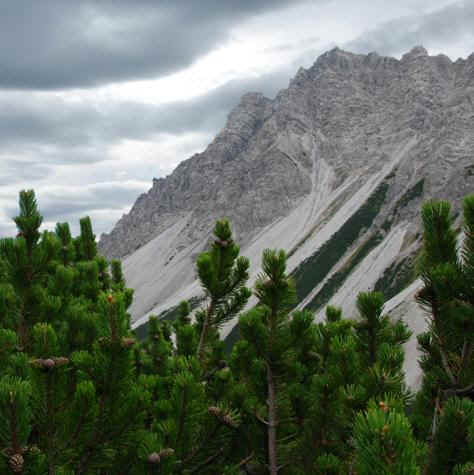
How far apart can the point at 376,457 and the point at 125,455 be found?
430 cm

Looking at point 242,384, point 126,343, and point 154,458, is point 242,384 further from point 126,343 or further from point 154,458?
point 126,343

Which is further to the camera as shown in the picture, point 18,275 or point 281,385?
point 18,275

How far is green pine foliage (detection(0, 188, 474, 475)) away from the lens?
4512 mm

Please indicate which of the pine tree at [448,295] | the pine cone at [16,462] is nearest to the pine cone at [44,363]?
the pine cone at [16,462]

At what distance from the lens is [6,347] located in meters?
6.44

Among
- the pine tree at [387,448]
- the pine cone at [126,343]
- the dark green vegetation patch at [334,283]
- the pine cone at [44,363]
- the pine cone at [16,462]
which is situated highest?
the pine cone at [126,343]

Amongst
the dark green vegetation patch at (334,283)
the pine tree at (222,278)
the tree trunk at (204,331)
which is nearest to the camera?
the pine tree at (222,278)

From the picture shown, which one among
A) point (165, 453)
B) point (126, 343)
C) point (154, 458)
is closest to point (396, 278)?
point (165, 453)

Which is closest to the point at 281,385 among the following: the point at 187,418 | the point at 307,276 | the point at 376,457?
the point at 187,418

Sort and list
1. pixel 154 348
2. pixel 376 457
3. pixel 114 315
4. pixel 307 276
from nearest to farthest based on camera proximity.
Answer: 1. pixel 376 457
2. pixel 114 315
3. pixel 154 348
4. pixel 307 276

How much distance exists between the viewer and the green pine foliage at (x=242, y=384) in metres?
4.51

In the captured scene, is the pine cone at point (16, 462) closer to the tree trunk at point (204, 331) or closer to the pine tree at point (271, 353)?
the pine tree at point (271, 353)

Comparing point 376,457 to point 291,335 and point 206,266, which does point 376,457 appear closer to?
point 291,335

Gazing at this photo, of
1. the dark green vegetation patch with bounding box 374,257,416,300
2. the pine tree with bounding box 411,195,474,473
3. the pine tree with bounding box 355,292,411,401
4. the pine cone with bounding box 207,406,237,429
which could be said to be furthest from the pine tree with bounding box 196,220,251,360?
the dark green vegetation patch with bounding box 374,257,416,300
